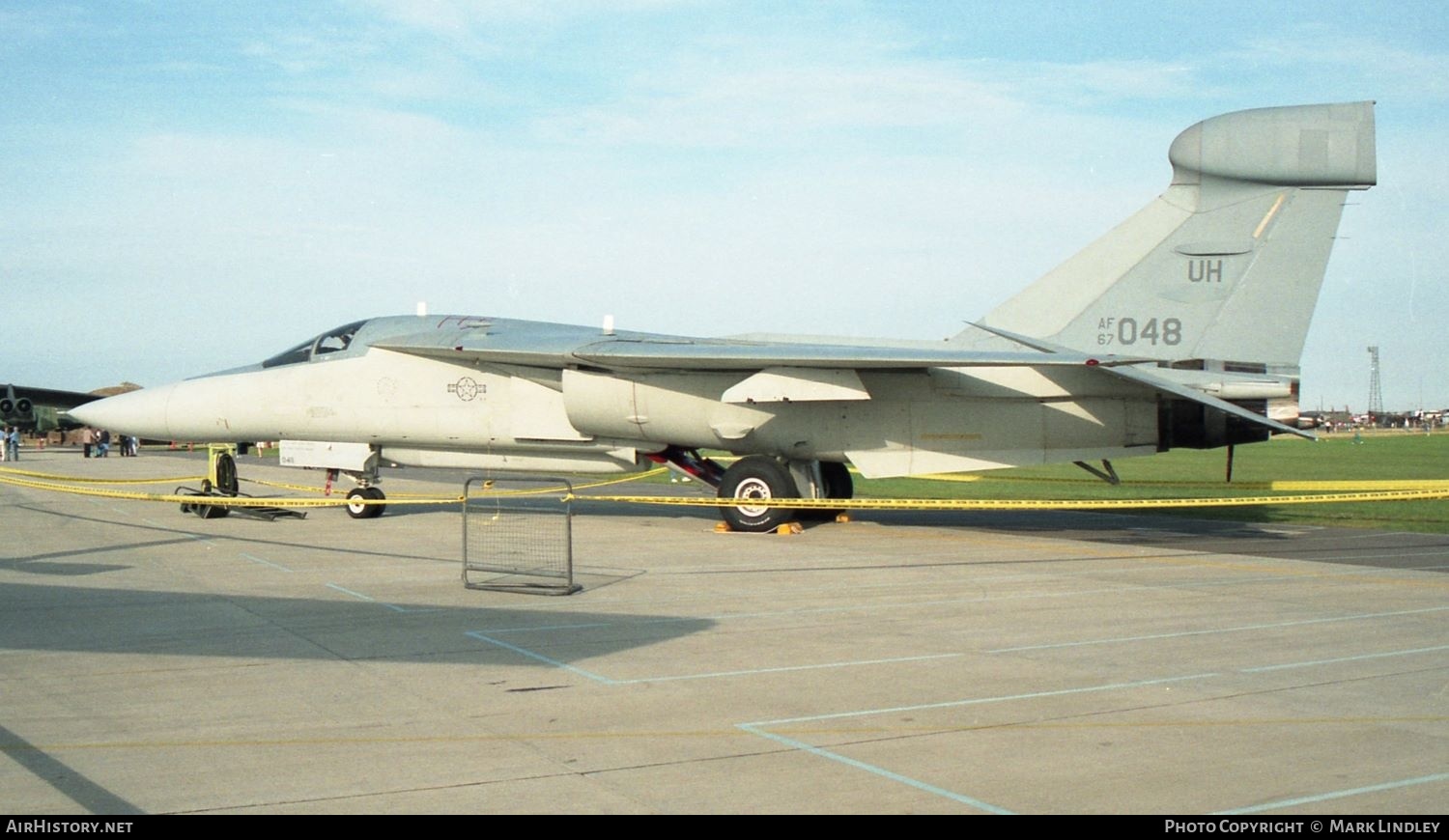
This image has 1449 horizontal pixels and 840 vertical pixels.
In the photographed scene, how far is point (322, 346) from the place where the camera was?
1848 cm

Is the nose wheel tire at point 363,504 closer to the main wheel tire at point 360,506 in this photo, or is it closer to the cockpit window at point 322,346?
the main wheel tire at point 360,506

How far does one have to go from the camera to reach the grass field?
65.5 feet

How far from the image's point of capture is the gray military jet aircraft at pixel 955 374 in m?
14.9

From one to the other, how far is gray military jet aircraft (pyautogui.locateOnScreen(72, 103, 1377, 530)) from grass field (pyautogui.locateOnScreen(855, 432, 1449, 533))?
11.4ft

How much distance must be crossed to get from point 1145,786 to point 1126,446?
11.1 m

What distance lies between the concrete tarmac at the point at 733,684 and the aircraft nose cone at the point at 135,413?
17.2 feet

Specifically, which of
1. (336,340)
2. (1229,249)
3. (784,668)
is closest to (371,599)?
(784,668)

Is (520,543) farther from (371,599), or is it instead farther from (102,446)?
(102,446)

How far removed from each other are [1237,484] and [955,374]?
5.31m

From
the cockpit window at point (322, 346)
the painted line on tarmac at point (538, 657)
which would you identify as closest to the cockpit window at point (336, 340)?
the cockpit window at point (322, 346)

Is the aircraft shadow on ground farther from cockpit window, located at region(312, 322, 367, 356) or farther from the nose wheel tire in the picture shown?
cockpit window, located at region(312, 322, 367, 356)

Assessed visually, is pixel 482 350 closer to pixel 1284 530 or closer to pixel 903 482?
pixel 1284 530

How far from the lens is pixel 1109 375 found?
15.0m
